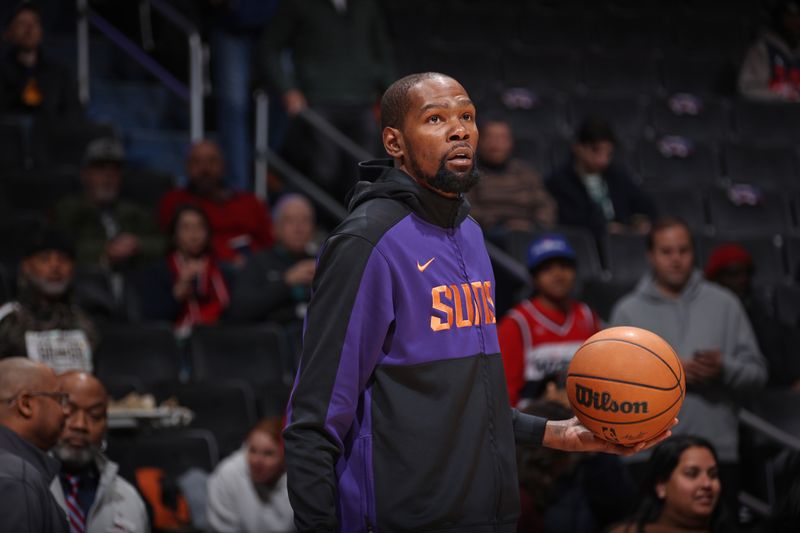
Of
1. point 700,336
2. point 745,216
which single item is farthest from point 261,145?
point 700,336

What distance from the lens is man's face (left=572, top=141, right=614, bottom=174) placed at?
23.2 ft

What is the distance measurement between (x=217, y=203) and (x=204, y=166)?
226 millimetres

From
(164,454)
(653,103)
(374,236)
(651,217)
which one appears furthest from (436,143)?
(653,103)

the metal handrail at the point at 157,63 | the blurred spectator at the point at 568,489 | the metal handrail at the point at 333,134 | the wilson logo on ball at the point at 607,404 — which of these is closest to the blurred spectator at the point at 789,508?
the wilson logo on ball at the point at 607,404

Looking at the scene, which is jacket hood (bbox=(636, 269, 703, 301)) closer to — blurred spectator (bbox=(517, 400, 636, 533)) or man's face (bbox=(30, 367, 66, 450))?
blurred spectator (bbox=(517, 400, 636, 533))

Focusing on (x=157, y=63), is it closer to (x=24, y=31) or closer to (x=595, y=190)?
(x=24, y=31)

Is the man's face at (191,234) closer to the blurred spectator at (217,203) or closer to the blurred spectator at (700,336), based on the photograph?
the blurred spectator at (217,203)

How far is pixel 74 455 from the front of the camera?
157 inches

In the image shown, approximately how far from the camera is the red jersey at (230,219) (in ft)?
22.4

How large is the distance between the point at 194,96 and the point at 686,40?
466 centimetres

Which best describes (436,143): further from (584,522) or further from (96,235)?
(96,235)

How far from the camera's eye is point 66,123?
7.51 metres

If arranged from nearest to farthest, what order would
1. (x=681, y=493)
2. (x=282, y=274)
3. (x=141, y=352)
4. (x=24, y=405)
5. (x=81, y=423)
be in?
(x=24, y=405), (x=81, y=423), (x=681, y=493), (x=141, y=352), (x=282, y=274)

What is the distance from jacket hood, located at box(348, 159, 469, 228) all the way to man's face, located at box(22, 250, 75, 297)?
3.02 meters
